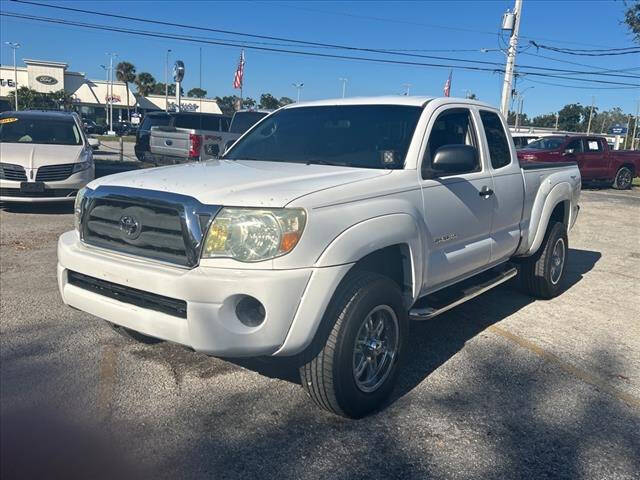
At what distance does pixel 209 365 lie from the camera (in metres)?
4.13

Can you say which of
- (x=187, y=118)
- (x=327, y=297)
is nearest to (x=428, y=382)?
(x=327, y=297)

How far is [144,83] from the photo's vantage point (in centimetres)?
8281

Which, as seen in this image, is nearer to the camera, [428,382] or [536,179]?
[428,382]

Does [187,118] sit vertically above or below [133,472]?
above

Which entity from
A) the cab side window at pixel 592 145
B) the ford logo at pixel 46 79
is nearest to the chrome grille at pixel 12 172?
the cab side window at pixel 592 145

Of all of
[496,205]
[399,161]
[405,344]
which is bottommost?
[405,344]

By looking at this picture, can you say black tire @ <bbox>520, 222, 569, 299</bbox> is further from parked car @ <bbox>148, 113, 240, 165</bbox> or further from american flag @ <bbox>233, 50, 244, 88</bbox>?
american flag @ <bbox>233, 50, 244, 88</bbox>

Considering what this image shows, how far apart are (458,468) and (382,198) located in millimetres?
1575

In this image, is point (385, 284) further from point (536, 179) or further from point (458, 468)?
point (536, 179)

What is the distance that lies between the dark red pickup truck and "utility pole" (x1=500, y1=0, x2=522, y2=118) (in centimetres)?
588

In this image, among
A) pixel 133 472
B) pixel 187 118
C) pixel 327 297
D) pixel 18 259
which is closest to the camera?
pixel 133 472

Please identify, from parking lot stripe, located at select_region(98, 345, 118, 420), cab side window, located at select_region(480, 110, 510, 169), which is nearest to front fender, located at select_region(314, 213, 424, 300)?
parking lot stripe, located at select_region(98, 345, 118, 420)

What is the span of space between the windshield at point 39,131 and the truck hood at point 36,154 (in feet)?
1.69

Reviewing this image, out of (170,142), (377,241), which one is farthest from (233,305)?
(170,142)
